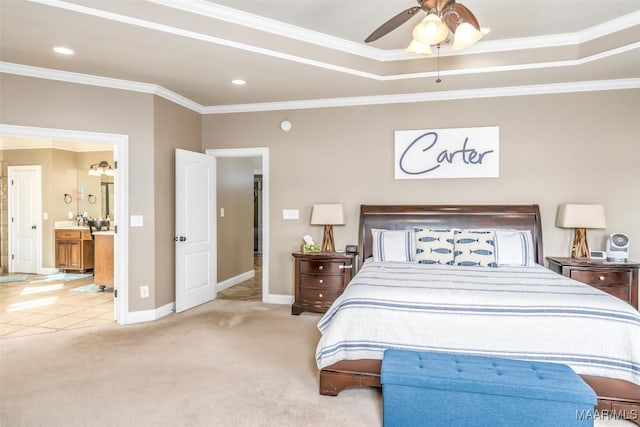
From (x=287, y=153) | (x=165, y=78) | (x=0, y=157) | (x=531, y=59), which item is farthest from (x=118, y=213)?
(x=0, y=157)

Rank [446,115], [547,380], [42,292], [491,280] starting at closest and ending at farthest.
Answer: [547,380]
[491,280]
[446,115]
[42,292]

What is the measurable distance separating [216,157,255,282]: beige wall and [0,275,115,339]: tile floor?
1718mm

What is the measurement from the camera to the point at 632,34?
10.6 ft

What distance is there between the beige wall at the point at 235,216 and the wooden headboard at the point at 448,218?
2335mm

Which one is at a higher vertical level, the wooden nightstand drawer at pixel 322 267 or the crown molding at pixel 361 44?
the crown molding at pixel 361 44

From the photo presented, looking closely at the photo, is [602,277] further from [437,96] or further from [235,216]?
[235,216]

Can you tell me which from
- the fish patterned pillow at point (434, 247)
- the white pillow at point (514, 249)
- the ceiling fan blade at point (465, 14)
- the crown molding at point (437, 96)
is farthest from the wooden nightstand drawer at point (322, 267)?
the ceiling fan blade at point (465, 14)

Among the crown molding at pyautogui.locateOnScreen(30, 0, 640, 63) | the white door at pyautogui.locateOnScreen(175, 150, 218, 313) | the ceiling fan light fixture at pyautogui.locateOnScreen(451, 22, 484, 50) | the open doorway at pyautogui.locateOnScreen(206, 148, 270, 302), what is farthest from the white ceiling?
the open doorway at pyautogui.locateOnScreen(206, 148, 270, 302)

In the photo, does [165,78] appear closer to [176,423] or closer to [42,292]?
[176,423]

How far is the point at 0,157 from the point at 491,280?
358 inches

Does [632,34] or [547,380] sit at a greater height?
[632,34]

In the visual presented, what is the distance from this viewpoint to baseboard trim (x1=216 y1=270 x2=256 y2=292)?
227 inches

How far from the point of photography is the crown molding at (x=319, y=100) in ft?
12.7
